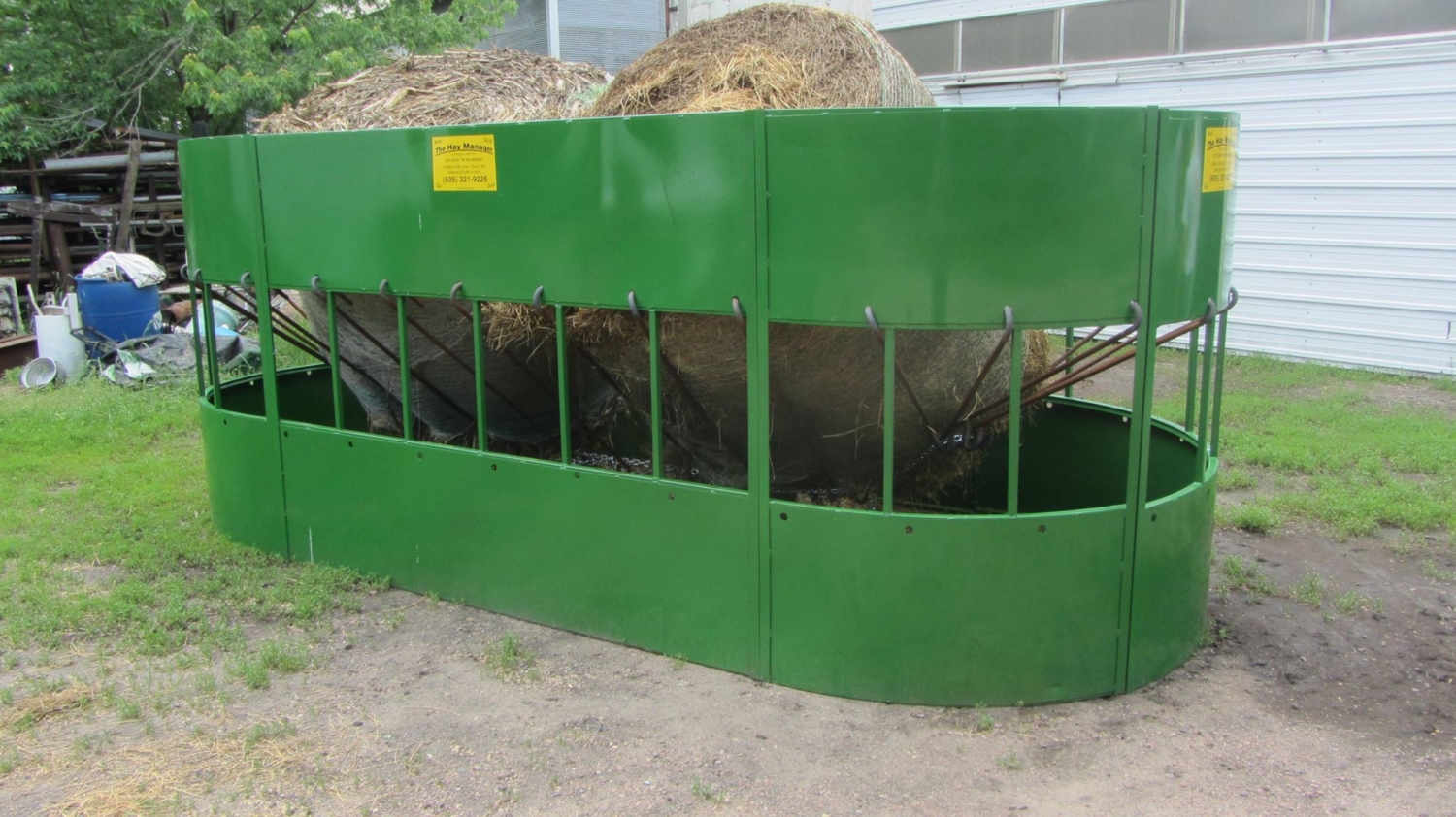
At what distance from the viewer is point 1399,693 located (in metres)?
5.55

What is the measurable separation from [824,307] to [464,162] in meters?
2.26

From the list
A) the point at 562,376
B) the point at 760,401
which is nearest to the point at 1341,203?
the point at 760,401

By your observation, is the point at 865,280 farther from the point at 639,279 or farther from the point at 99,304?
the point at 99,304

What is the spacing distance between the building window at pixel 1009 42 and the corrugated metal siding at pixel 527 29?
8.06 meters

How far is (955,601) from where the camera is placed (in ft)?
17.3

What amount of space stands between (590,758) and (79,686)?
2.63 meters

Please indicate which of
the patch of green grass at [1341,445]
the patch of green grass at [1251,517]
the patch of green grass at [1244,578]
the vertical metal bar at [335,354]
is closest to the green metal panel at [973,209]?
the patch of green grass at [1244,578]

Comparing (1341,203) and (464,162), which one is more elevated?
(464,162)

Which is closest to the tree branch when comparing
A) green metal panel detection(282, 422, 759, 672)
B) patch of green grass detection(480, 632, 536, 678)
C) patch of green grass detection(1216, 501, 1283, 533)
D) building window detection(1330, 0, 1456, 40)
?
green metal panel detection(282, 422, 759, 672)

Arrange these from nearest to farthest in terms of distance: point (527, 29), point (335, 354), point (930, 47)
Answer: point (335, 354)
point (930, 47)
point (527, 29)

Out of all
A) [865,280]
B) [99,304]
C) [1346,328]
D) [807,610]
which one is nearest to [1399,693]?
[807,610]

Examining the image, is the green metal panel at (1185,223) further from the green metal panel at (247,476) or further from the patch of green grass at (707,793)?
the green metal panel at (247,476)

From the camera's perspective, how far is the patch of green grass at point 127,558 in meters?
6.58

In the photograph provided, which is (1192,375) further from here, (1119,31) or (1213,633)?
(1119,31)
